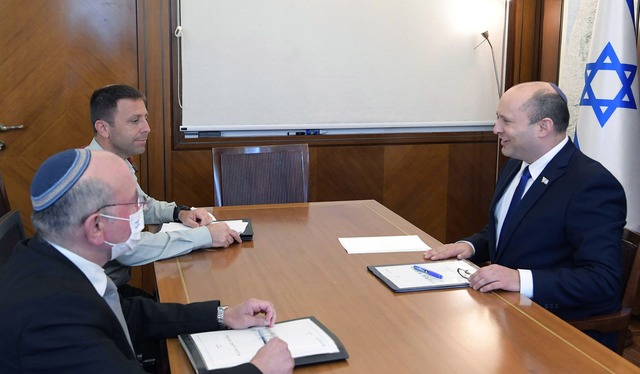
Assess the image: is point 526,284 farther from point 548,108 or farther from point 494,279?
point 548,108

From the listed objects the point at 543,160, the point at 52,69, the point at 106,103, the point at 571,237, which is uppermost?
the point at 52,69

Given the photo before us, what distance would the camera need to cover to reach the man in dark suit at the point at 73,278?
1253mm

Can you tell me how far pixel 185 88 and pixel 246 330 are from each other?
9.33 feet

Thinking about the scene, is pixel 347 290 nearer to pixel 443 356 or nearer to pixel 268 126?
pixel 443 356

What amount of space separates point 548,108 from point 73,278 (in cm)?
184

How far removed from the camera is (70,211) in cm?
140

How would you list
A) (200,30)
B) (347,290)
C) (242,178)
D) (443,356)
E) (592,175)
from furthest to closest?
(200,30)
(242,178)
(592,175)
(347,290)
(443,356)

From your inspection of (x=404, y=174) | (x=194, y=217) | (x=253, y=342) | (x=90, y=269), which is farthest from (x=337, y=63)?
(x=90, y=269)

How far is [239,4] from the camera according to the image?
4305 millimetres

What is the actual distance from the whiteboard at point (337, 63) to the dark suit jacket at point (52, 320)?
3.03 metres

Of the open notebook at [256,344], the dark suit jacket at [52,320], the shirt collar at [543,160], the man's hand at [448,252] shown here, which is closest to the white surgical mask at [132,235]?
the dark suit jacket at [52,320]

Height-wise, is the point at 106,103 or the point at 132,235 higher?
the point at 106,103

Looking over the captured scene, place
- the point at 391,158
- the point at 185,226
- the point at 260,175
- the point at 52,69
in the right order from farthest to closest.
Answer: the point at 391,158 < the point at 52,69 < the point at 260,175 < the point at 185,226

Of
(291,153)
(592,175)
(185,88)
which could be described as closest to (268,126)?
(185,88)
